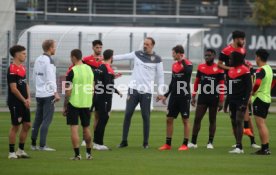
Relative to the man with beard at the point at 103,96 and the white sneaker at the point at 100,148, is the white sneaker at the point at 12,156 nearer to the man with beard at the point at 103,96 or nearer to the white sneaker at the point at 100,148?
the white sneaker at the point at 100,148

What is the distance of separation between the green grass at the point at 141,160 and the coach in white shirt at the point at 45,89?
44cm

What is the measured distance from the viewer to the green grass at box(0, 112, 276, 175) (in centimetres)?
1534

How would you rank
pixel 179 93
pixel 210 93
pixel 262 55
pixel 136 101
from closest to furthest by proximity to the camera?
pixel 262 55 → pixel 179 93 → pixel 210 93 → pixel 136 101

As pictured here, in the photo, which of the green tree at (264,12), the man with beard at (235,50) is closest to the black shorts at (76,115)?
the man with beard at (235,50)

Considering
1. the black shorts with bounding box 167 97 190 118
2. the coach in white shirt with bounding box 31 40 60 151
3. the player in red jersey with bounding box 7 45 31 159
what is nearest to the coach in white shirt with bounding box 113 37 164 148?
the black shorts with bounding box 167 97 190 118

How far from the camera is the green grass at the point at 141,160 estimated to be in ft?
50.3

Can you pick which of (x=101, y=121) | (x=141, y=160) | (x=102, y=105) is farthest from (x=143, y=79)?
(x=141, y=160)

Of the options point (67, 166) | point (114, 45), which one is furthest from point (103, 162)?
point (114, 45)

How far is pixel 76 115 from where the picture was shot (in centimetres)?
1691

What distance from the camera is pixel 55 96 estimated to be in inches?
734

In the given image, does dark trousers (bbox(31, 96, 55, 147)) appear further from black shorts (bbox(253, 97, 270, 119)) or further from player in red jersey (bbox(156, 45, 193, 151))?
black shorts (bbox(253, 97, 270, 119))

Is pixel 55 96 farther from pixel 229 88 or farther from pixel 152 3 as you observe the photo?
pixel 152 3

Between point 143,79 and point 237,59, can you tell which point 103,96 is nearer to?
point 143,79

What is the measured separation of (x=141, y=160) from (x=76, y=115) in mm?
1409
